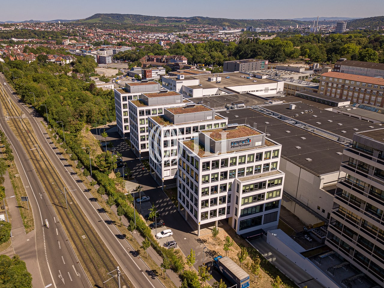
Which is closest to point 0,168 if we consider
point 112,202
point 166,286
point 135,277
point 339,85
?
point 112,202

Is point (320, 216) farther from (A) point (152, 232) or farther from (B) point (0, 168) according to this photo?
(B) point (0, 168)

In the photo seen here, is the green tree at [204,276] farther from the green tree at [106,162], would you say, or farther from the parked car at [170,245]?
the green tree at [106,162]

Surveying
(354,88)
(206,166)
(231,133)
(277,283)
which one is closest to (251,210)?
(206,166)

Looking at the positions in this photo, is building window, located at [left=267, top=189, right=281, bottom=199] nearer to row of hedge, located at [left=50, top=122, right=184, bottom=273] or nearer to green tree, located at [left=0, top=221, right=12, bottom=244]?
row of hedge, located at [left=50, top=122, right=184, bottom=273]

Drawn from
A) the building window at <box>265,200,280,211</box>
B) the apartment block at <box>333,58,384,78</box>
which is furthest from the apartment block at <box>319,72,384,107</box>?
the building window at <box>265,200,280,211</box>

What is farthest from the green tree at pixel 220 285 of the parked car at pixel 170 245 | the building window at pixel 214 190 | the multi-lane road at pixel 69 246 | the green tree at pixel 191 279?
the building window at pixel 214 190

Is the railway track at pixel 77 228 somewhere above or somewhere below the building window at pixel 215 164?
below
